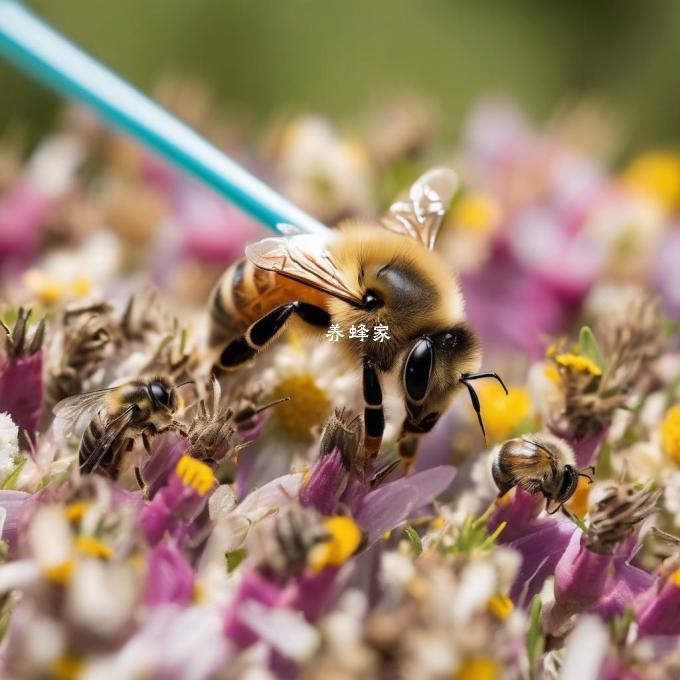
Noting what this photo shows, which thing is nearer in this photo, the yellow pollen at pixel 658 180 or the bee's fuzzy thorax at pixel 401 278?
the bee's fuzzy thorax at pixel 401 278

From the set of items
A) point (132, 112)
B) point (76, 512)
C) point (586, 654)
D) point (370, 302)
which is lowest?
point (586, 654)

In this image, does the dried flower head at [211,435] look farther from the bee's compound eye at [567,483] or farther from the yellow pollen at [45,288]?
the yellow pollen at [45,288]

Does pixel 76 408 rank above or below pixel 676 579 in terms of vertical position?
above

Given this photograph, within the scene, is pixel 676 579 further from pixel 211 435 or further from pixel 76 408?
pixel 76 408

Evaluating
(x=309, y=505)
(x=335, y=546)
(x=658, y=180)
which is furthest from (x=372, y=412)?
(x=658, y=180)

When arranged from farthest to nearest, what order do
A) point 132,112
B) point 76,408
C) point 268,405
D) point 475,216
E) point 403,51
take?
point 403,51 < point 475,216 < point 132,112 < point 268,405 < point 76,408

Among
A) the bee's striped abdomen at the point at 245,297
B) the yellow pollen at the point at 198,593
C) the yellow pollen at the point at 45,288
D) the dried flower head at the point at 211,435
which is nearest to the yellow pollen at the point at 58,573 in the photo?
the yellow pollen at the point at 198,593

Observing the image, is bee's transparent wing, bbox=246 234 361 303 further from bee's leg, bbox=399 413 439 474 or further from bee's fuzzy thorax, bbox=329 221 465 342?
bee's leg, bbox=399 413 439 474
